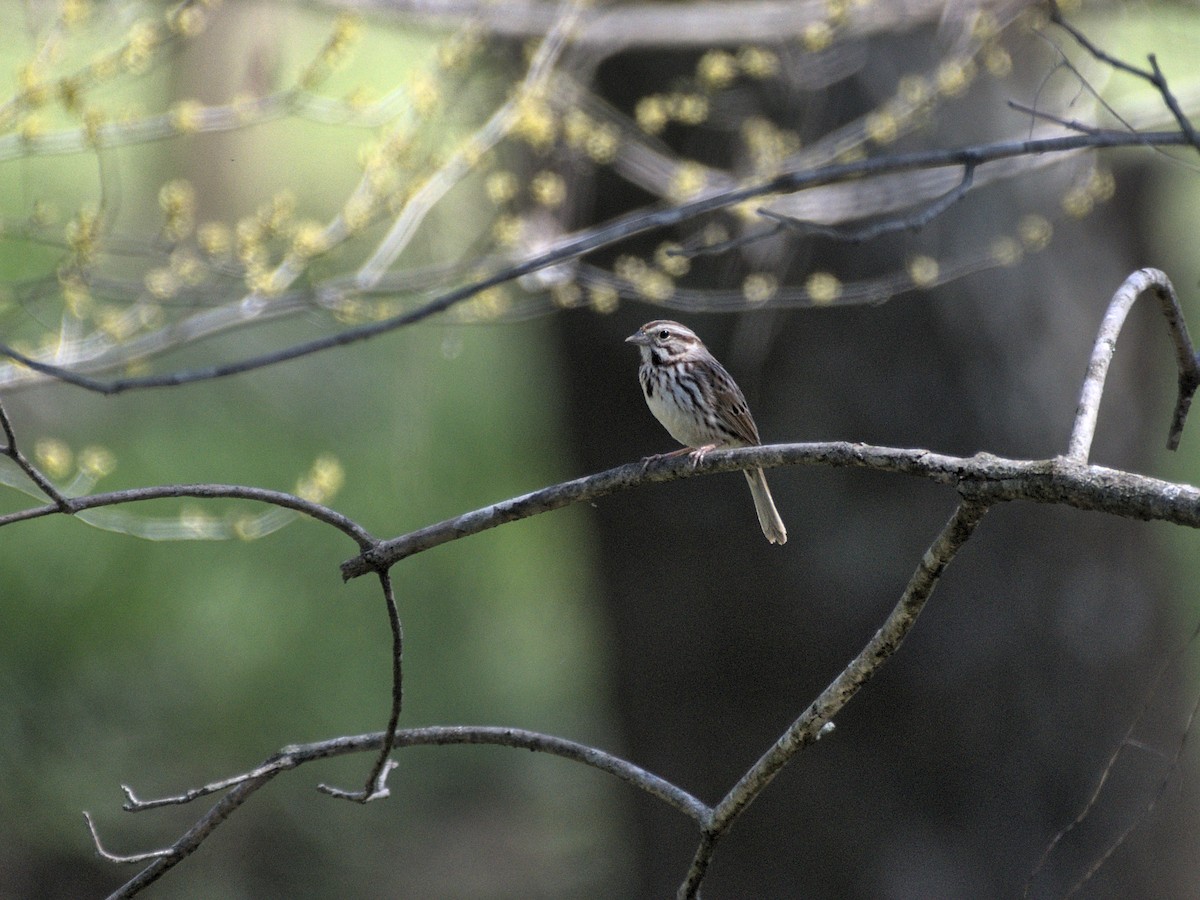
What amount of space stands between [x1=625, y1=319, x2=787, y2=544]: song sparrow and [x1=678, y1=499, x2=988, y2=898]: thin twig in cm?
251

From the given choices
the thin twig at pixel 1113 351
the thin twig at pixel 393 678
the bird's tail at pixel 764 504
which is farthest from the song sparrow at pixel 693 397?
the thin twig at pixel 393 678

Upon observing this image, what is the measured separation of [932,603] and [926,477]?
14.1 ft

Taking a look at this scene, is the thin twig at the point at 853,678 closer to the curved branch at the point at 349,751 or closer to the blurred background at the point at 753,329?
the curved branch at the point at 349,751

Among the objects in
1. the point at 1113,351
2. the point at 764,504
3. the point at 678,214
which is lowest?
the point at 764,504

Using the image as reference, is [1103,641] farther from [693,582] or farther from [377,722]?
[377,722]

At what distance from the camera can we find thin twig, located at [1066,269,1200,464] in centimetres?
203

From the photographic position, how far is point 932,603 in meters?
6.07

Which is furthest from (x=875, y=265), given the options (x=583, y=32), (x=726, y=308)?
(x=583, y=32)

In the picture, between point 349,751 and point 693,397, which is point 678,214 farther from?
point 693,397

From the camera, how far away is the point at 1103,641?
20.6ft

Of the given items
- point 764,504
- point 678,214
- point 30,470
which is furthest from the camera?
point 764,504

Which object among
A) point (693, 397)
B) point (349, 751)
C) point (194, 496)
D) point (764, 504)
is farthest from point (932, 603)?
point (194, 496)

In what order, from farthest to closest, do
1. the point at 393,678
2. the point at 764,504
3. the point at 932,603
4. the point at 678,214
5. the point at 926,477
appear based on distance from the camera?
the point at 932,603
the point at 764,504
the point at 678,214
the point at 393,678
the point at 926,477

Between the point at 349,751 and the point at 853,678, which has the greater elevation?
the point at 853,678
